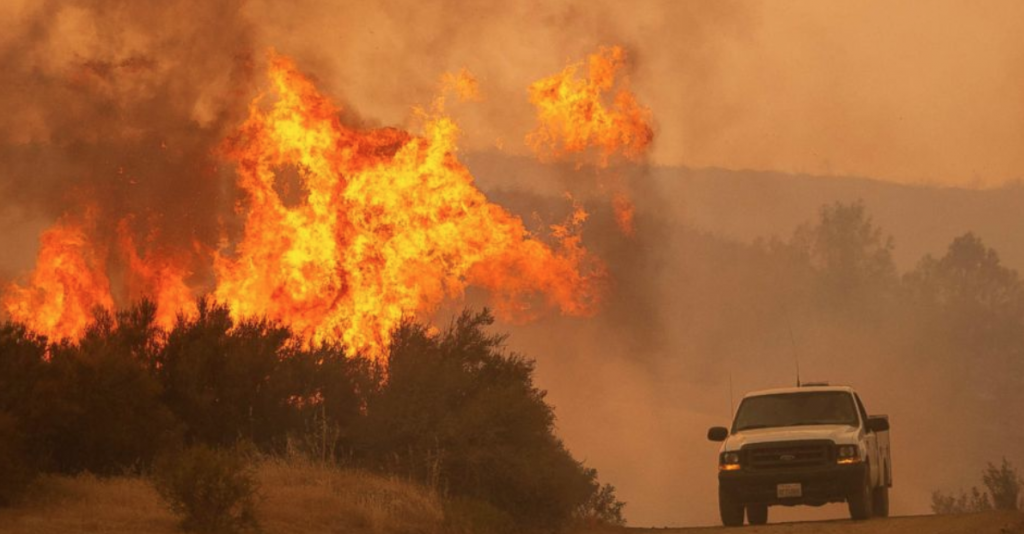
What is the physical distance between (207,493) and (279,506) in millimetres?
1796

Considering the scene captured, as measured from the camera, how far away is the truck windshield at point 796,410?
2409cm

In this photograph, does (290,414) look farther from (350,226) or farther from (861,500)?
(350,226)

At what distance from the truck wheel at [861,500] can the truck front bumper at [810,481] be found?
79 mm

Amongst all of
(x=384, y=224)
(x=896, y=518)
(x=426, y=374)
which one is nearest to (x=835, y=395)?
(x=896, y=518)

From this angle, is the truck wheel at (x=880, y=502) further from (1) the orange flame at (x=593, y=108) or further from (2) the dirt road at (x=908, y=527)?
(1) the orange flame at (x=593, y=108)

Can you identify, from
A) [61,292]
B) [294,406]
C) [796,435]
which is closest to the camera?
[796,435]

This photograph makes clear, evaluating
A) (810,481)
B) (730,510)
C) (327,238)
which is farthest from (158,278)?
(810,481)

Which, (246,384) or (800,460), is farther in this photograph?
(246,384)

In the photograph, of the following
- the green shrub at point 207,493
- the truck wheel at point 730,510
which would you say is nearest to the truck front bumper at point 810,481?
the truck wheel at point 730,510

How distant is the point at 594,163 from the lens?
164 feet

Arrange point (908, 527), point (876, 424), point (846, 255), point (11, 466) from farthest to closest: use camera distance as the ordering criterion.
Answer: point (846, 255) → point (876, 424) → point (908, 527) → point (11, 466)

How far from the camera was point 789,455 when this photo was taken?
2295 cm

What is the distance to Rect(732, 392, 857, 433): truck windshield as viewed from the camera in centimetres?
2409

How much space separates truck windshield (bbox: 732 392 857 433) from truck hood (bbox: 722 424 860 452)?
0.31 metres
